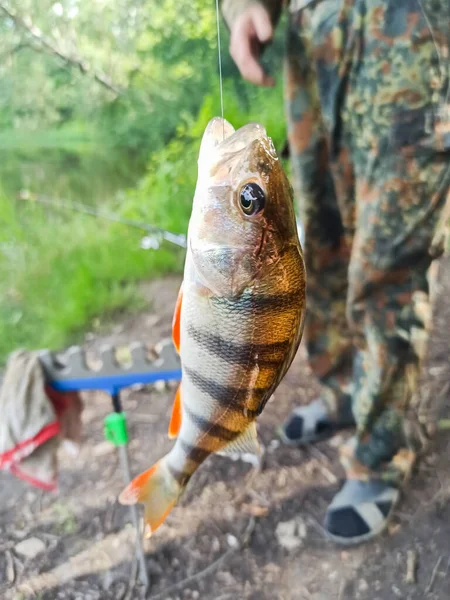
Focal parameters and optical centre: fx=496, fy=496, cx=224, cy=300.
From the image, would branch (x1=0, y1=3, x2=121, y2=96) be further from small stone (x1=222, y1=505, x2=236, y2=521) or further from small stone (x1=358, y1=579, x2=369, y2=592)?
small stone (x1=358, y1=579, x2=369, y2=592)

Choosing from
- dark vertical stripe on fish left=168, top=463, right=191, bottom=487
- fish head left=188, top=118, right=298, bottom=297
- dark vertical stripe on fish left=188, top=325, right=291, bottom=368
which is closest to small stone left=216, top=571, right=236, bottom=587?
dark vertical stripe on fish left=168, top=463, right=191, bottom=487

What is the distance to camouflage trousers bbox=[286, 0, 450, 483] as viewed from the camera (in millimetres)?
1370

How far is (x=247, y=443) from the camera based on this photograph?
Answer: 1.04 m

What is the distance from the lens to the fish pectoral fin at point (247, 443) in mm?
1013

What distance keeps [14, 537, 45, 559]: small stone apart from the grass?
177 cm

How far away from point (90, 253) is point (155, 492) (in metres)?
4.00

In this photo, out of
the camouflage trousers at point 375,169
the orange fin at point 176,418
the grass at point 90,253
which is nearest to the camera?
the orange fin at point 176,418

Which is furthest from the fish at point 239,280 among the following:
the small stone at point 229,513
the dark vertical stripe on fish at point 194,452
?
the small stone at point 229,513

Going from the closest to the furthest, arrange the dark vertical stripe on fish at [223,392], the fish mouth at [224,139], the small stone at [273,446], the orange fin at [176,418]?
1. the fish mouth at [224,139]
2. the dark vertical stripe on fish at [223,392]
3. the orange fin at [176,418]
4. the small stone at [273,446]

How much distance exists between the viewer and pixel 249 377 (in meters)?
0.93

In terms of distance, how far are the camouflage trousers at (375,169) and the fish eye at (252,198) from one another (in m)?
0.74

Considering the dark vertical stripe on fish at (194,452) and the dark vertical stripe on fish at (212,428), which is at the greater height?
the dark vertical stripe on fish at (212,428)

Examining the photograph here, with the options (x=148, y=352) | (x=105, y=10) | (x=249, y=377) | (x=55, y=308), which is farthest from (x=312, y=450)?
(x=105, y=10)

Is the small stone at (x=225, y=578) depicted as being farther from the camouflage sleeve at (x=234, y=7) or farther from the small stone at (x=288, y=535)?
the camouflage sleeve at (x=234, y=7)
